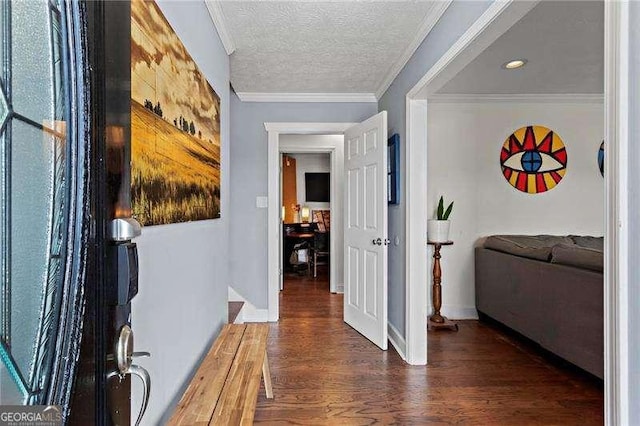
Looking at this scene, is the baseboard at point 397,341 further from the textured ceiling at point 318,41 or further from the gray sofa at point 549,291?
the textured ceiling at point 318,41

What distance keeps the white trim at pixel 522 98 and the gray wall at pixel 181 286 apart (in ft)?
8.36

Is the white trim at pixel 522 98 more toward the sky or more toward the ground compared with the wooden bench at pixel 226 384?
more toward the sky

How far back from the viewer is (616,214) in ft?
3.01

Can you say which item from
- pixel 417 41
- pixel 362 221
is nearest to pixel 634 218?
pixel 417 41

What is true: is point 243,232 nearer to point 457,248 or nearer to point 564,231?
point 457,248

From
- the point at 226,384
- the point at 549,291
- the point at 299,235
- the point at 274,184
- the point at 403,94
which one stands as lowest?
the point at 226,384

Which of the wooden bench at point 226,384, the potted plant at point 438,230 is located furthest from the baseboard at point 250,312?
the potted plant at point 438,230

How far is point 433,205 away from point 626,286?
3003 millimetres

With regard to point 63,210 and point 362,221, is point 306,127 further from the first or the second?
point 63,210

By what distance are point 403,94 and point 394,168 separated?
61 centimetres

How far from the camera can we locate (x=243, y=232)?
3.70 metres

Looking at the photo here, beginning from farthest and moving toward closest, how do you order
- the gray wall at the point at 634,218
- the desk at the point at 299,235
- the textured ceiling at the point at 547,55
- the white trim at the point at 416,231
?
the desk at the point at 299,235, the white trim at the point at 416,231, the textured ceiling at the point at 547,55, the gray wall at the point at 634,218

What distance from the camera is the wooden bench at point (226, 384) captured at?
4.13ft

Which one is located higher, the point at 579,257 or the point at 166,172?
the point at 166,172
